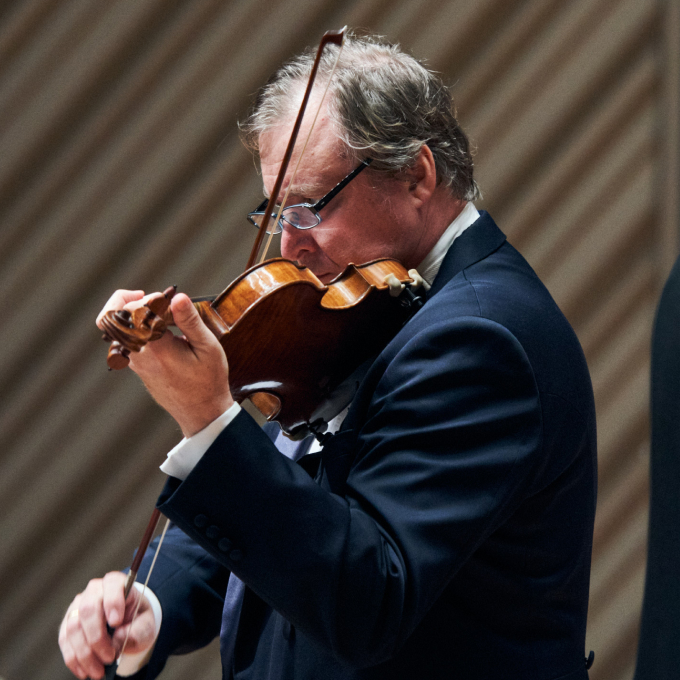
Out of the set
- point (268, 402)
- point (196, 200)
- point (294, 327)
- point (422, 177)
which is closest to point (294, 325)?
point (294, 327)

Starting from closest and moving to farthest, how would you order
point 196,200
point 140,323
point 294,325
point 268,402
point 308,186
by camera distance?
point 140,323, point 294,325, point 268,402, point 308,186, point 196,200

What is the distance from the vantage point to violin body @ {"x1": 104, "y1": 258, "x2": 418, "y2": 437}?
36.2 inches

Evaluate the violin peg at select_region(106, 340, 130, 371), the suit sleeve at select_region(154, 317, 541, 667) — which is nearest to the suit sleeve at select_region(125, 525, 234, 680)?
the suit sleeve at select_region(154, 317, 541, 667)

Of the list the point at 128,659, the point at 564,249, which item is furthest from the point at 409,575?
the point at 564,249

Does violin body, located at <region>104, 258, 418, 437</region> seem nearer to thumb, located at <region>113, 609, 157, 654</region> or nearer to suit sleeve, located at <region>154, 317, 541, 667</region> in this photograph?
suit sleeve, located at <region>154, 317, 541, 667</region>

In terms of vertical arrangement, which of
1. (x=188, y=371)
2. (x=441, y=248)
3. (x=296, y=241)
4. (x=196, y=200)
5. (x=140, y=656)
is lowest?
(x=140, y=656)

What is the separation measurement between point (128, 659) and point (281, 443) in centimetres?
40

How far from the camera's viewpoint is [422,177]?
1.25 meters

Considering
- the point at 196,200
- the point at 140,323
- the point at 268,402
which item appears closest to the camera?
the point at 140,323

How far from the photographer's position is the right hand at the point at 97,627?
1.06 metres

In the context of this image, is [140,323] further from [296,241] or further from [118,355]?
[296,241]

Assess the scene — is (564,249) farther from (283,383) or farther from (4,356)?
(4,356)

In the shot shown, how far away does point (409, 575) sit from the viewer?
0.85m

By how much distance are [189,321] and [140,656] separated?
60cm
